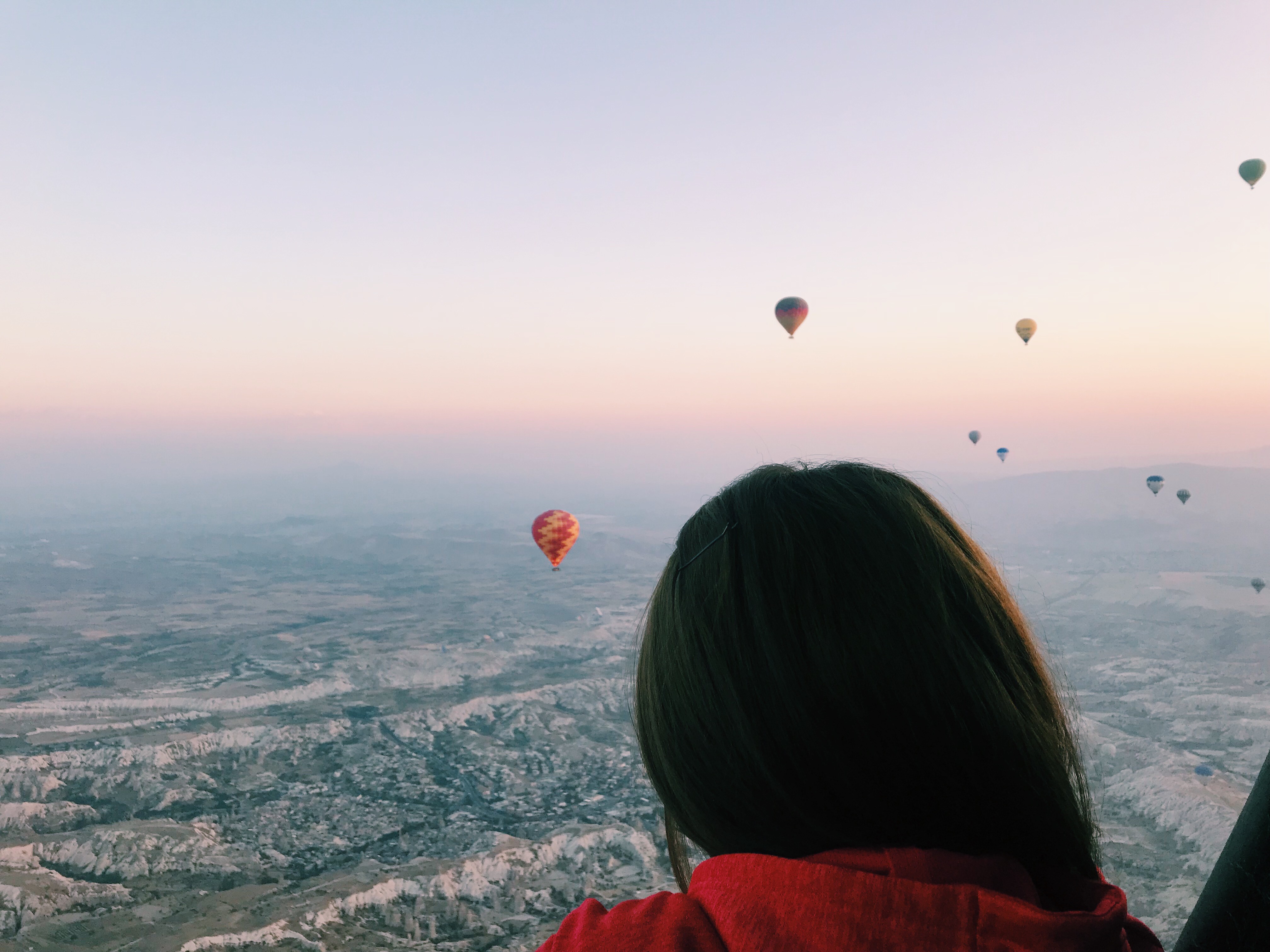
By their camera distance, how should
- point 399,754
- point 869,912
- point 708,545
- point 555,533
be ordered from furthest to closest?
point 399,754, point 555,533, point 708,545, point 869,912

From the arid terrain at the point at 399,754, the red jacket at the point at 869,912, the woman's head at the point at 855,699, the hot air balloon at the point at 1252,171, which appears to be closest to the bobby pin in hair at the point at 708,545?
the woman's head at the point at 855,699

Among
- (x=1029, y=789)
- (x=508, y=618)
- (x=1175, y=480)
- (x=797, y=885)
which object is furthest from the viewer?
(x=1175, y=480)

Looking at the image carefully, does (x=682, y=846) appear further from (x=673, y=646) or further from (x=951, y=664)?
(x=951, y=664)

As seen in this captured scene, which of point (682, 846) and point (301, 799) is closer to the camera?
point (682, 846)

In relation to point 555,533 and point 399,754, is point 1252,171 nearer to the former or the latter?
point 555,533

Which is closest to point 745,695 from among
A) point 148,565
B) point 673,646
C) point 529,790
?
point 673,646

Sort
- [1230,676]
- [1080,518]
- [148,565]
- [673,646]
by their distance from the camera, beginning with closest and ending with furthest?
[673,646] → [1230,676] → [148,565] → [1080,518]

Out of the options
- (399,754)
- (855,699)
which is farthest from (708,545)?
(399,754)
